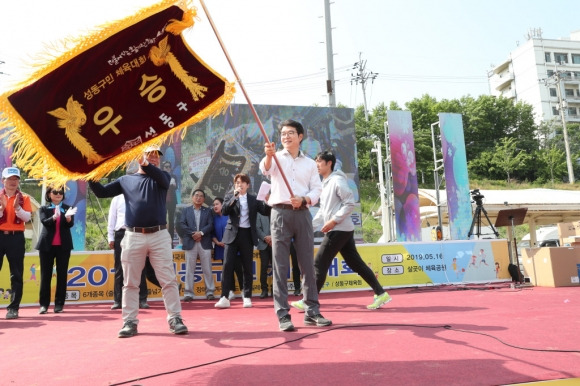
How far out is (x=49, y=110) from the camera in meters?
3.16

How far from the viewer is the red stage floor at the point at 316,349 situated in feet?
7.37

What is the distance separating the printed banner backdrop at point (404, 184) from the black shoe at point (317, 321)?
7728mm

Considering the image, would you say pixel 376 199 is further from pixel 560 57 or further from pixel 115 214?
pixel 560 57

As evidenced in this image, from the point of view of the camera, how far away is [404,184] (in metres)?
11.2

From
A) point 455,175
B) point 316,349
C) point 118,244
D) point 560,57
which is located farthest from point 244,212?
point 560,57

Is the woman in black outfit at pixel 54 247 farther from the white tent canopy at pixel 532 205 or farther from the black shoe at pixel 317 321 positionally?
the white tent canopy at pixel 532 205

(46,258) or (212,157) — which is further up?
(212,157)

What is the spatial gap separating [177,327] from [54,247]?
2923 mm

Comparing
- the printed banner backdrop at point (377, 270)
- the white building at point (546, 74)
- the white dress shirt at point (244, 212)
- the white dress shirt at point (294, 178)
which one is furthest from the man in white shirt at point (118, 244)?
the white building at point (546, 74)

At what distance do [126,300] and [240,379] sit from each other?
1.92 m

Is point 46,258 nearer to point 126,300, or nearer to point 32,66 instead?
point 126,300

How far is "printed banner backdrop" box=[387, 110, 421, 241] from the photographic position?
11.2 metres

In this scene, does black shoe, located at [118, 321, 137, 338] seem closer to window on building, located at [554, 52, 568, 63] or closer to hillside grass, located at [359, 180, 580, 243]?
hillside grass, located at [359, 180, 580, 243]

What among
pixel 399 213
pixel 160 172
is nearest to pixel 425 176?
pixel 399 213
